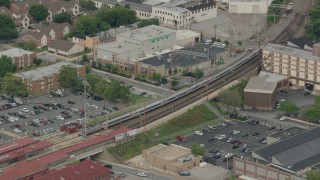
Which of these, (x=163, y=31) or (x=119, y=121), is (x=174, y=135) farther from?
(x=163, y=31)

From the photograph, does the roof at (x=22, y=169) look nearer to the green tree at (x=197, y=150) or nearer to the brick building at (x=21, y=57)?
the green tree at (x=197, y=150)

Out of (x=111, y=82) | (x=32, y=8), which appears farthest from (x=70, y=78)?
(x=32, y=8)

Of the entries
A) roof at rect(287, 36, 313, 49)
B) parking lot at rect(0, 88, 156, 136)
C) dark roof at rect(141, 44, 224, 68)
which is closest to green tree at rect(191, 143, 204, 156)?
parking lot at rect(0, 88, 156, 136)

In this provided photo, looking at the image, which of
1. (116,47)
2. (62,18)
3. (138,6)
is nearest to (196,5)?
(138,6)

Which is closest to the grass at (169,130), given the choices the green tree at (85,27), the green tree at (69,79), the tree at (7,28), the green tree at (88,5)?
the green tree at (69,79)

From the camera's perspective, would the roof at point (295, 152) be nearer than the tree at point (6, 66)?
Yes

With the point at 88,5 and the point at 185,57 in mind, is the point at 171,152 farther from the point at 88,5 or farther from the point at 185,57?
the point at 88,5
